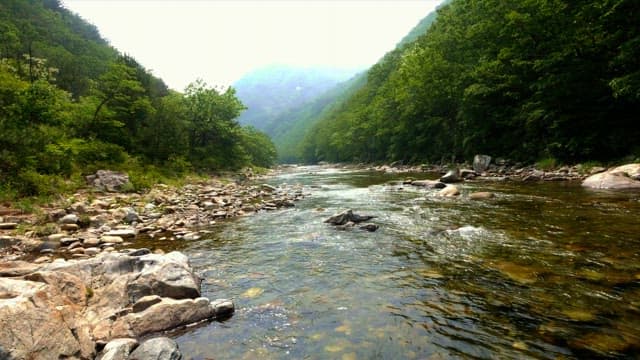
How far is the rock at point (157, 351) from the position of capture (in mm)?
4379

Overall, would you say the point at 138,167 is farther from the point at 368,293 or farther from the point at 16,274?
the point at 368,293

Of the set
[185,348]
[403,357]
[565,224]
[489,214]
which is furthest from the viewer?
[489,214]

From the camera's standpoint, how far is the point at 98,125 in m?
28.9

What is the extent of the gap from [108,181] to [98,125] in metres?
9.73

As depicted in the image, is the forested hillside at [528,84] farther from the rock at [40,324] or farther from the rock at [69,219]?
the rock at [69,219]

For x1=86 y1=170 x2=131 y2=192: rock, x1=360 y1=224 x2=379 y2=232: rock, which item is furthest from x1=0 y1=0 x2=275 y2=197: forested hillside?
x1=360 y1=224 x2=379 y2=232: rock

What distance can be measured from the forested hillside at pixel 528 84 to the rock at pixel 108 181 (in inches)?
1165

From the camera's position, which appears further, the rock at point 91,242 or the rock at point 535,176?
the rock at point 535,176

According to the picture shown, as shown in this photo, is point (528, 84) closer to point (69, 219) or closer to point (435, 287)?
point (435, 287)

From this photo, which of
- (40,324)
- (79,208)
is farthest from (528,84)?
(40,324)

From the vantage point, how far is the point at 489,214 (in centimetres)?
1247

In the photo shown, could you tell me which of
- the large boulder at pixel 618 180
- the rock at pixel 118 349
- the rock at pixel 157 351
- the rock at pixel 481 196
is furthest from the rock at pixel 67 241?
the large boulder at pixel 618 180

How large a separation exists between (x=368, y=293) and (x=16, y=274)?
24.3 feet

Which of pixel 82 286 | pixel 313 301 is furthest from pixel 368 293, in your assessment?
pixel 82 286
